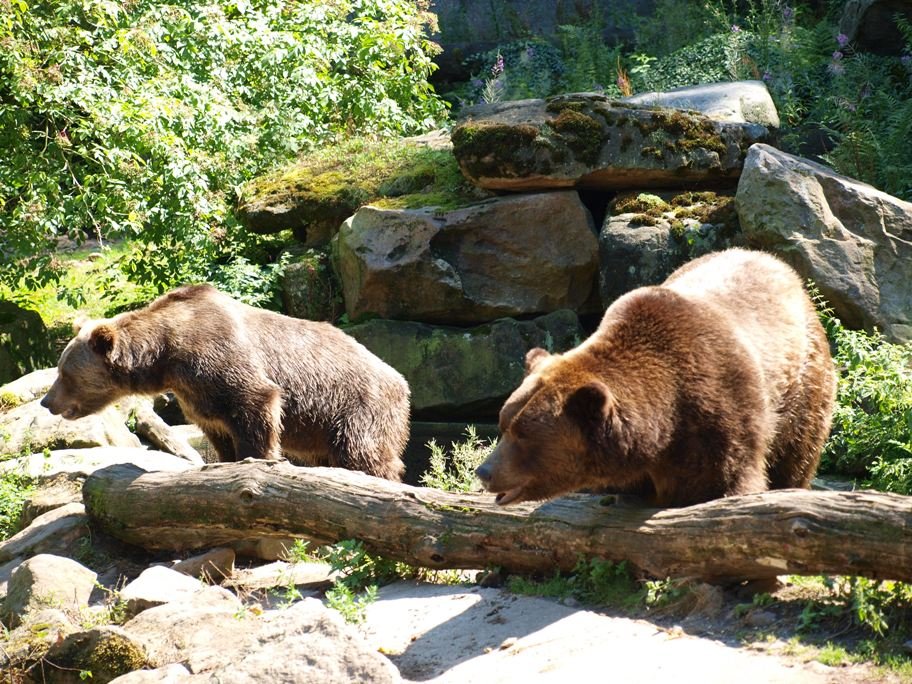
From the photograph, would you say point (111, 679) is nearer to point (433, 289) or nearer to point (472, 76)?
point (433, 289)

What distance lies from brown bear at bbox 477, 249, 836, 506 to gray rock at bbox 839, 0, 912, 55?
949cm

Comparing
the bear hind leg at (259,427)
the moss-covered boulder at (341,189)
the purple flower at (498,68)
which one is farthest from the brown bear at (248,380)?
the purple flower at (498,68)

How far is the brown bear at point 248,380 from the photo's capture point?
8164mm

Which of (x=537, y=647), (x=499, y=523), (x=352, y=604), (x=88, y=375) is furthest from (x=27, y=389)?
(x=537, y=647)

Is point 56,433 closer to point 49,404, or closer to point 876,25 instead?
point 49,404

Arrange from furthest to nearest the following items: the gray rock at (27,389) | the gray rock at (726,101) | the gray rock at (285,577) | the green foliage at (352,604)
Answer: the gray rock at (726,101), the gray rock at (27,389), the gray rock at (285,577), the green foliage at (352,604)

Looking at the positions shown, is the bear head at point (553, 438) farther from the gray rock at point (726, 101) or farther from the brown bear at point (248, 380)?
the gray rock at point (726, 101)

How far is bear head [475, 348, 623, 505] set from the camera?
5.36 metres

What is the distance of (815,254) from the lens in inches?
356

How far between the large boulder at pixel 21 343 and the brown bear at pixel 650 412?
8.55 meters

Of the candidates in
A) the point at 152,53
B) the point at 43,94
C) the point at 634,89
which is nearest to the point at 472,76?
the point at 634,89

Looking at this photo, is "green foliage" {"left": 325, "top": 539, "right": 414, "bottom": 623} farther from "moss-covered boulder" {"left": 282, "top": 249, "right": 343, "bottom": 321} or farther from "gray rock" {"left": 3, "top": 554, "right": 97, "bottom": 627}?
"moss-covered boulder" {"left": 282, "top": 249, "right": 343, "bottom": 321}

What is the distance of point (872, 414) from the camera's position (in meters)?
8.16

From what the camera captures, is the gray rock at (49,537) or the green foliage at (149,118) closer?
the gray rock at (49,537)
